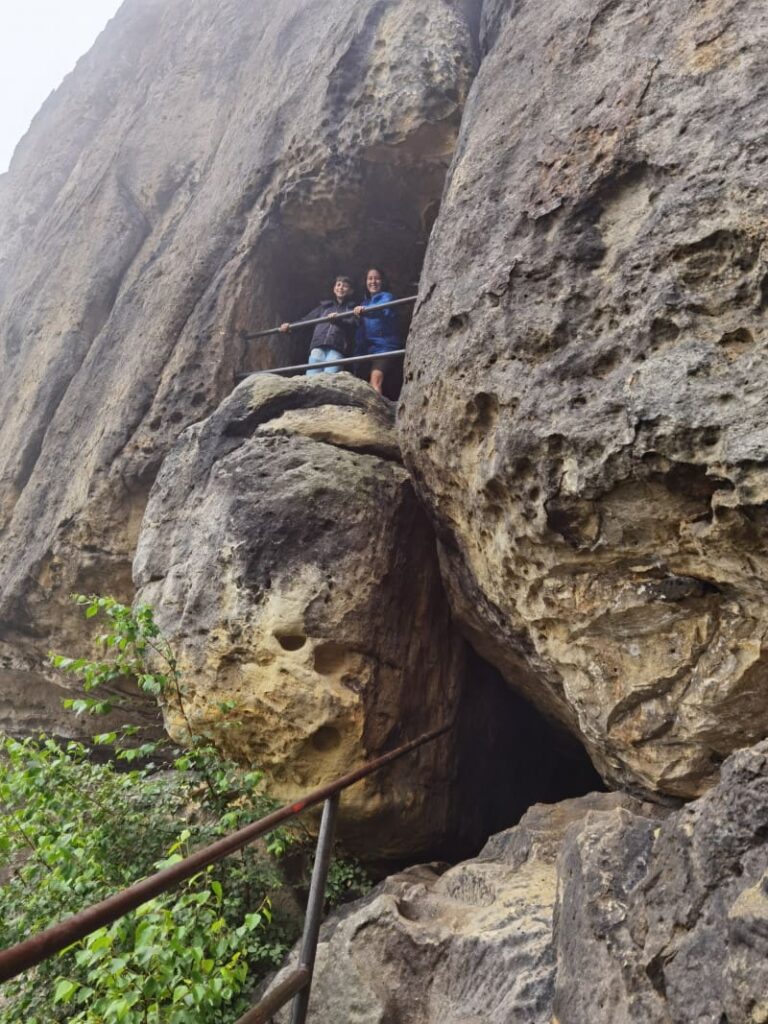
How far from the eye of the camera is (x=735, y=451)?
2.32m

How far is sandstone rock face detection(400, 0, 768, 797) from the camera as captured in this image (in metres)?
2.52

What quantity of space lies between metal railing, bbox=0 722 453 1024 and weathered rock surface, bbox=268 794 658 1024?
0.47 m

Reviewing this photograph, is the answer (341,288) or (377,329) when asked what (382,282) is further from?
(377,329)

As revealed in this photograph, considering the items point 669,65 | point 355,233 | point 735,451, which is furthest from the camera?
point 355,233

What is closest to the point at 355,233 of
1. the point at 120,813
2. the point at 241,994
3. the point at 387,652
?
the point at 387,652

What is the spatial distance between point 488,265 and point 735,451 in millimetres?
1713

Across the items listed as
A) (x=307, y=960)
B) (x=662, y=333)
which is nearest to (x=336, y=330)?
(x=662, y=333)

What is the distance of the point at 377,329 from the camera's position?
22.0 ft

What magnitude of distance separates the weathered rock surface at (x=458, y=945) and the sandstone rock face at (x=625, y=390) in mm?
586

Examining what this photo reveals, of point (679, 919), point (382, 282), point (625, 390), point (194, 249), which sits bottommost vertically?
point (679, 919)

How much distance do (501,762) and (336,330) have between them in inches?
158

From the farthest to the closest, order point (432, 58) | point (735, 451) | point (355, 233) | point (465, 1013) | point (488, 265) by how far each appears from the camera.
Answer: point (355, 233)
point (432, 58)
point (488, 265)
point (465, 1013)
point (735, 451)

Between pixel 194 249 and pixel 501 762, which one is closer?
pixel 501 762

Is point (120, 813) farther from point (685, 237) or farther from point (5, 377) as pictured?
point (5, 377)
